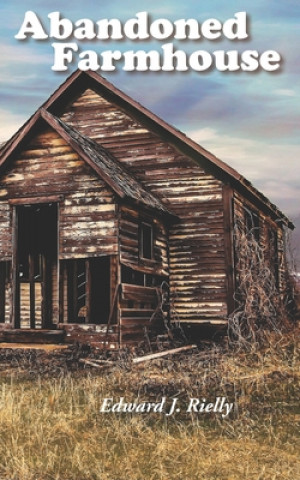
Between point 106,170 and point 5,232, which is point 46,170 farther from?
point 5,232

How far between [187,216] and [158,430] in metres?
9.97

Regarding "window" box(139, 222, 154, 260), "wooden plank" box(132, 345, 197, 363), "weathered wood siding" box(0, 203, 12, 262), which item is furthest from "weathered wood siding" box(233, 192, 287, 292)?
"weathered wood siding" box(0, 203, 12, 262)

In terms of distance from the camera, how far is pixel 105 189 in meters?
13.5

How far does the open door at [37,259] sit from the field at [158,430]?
7.14 m

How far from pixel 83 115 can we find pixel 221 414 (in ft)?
40.7

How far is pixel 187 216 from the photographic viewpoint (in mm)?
16172

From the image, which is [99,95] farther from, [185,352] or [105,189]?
[185,352]

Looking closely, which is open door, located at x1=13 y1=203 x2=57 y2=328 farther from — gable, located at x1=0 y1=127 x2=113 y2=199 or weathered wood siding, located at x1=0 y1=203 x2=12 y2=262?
gable, located at x1=0 y1=127 x2=113 y2=199

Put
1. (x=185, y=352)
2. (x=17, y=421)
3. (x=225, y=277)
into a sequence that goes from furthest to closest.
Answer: (x=225, y=277), (x=185, y=352), (x=17, y=421)

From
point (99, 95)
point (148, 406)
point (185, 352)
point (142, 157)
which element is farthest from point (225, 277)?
point (148, 406)

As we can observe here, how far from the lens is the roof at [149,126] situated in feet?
51.3

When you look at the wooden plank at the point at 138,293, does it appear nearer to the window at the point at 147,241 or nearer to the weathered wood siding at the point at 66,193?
the weathered wood siding at the point at 66,193

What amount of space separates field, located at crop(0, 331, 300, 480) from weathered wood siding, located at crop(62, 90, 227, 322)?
541cm

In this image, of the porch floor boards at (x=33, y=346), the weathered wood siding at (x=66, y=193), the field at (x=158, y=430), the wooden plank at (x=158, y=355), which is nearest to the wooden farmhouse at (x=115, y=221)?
the weathered wood siding at (x=66, y=193)
